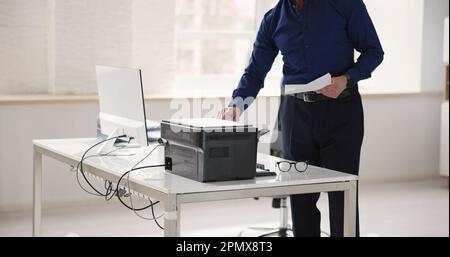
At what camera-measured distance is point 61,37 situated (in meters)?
5.41

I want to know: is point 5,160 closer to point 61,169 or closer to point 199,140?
point 61,169

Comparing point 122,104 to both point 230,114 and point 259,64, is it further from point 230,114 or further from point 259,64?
point 259,64

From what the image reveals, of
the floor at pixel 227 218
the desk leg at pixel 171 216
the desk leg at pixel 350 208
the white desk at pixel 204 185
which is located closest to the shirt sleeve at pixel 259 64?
the white desk at pixel 204 185

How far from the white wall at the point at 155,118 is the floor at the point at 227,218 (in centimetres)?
19

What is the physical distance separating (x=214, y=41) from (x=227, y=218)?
1.88 metres

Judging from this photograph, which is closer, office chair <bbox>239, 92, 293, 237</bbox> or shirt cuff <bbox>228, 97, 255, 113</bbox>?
shirt cuff <bbox>228, 97, 255, 113</bbox>

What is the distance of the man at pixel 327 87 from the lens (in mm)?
3344

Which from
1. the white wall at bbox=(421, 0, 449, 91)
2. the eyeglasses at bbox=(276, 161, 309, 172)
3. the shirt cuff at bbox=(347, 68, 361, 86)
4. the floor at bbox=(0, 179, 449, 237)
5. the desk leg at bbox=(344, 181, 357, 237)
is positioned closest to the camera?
the desk leg at bbox=(344, 181, 357, 237)

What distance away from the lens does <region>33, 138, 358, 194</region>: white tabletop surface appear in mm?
2676

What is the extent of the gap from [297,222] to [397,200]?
8.54 feet

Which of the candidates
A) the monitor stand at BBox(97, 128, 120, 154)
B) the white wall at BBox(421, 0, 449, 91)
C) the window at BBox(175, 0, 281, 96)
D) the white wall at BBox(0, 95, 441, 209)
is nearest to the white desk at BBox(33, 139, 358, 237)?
the monitor stand at BBox(97, 128, 120, 154)

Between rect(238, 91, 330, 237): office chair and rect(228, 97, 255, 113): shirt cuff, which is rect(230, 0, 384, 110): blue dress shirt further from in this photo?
rect(238, 91, 330, 237): office chair

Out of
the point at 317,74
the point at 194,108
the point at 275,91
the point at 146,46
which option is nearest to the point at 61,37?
the point at 146,46

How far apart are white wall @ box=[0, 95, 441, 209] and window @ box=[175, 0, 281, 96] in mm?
834
